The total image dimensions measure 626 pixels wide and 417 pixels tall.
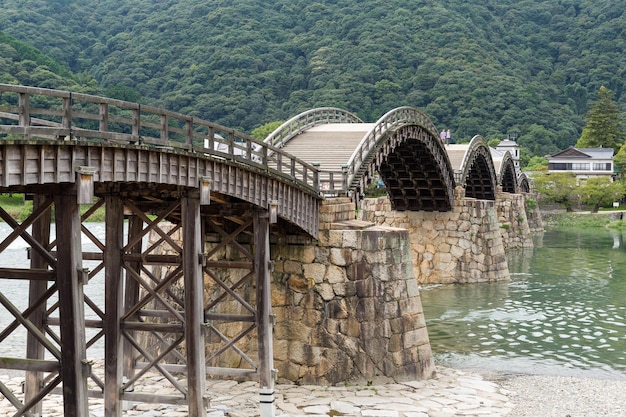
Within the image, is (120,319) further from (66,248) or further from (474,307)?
(474,307)

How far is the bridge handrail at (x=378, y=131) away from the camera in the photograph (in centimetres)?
2297

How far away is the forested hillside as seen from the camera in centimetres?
9444

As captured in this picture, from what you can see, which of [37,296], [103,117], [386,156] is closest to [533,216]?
[386,156]

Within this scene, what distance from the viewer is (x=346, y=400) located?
16453 mm

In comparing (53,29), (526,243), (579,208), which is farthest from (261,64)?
(526,243)

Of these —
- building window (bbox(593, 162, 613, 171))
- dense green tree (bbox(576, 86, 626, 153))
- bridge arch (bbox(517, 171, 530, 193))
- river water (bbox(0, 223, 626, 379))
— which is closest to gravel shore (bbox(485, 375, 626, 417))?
river water (bbox(0, 223, 626, 379))

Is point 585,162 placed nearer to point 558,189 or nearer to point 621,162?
point 621,162

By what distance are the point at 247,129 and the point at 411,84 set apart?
27.1m

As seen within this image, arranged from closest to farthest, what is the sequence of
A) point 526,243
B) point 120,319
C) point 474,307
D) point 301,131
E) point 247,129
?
point 120,319 → point 301,131 → point 474,307 → point 526,243 → point 247,129

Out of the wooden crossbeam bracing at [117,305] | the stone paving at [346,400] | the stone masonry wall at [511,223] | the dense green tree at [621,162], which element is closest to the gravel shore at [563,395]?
the stone paving at [346,400]

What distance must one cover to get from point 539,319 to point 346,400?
42.7 ft

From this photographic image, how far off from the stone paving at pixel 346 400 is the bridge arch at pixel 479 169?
23397mm

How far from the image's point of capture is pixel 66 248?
9992 millimetres

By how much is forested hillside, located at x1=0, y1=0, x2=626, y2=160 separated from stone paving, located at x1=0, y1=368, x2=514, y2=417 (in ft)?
214
